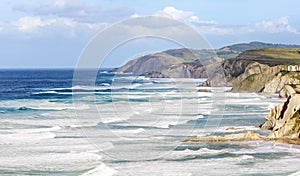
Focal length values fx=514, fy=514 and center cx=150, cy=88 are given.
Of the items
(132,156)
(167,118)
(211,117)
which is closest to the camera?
(132,156)

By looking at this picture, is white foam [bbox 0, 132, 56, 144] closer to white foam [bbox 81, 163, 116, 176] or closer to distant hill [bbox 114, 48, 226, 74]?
distant hill [bbox 114, 48, 226, 74]

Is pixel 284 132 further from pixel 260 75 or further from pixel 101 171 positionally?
pixel 260 75

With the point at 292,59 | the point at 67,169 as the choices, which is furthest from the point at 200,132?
the point at 292,59

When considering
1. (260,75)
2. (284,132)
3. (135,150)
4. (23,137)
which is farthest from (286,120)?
(260,75)

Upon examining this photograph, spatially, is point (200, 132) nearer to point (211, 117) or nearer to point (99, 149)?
point (99, 149)

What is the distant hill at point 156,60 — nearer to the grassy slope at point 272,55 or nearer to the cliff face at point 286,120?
the cliff face at point 286,120

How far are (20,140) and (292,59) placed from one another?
9709 centimetres

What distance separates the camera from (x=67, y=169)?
82.9 ft

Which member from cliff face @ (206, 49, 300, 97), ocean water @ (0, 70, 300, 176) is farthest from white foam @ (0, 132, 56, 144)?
cliff face @ (206, 49, 300, 97)

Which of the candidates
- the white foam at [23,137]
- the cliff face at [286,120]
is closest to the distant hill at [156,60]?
the cliff face at [286,120]

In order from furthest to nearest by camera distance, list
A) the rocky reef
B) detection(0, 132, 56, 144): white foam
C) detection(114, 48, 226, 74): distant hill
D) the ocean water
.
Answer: detection(0, 132, 56, 144): white foam, the rocky reef, detection(114, 48, 226, 74): distant hill, the ocean water

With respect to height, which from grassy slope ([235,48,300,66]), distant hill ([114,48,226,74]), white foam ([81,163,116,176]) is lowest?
white foam ([81,163,116,176])

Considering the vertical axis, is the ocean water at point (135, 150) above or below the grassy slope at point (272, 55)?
below

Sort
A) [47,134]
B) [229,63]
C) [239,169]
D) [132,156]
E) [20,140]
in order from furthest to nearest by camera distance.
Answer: [229,63]
[47,134]
[20,140]
[132,156]
[239,169]
